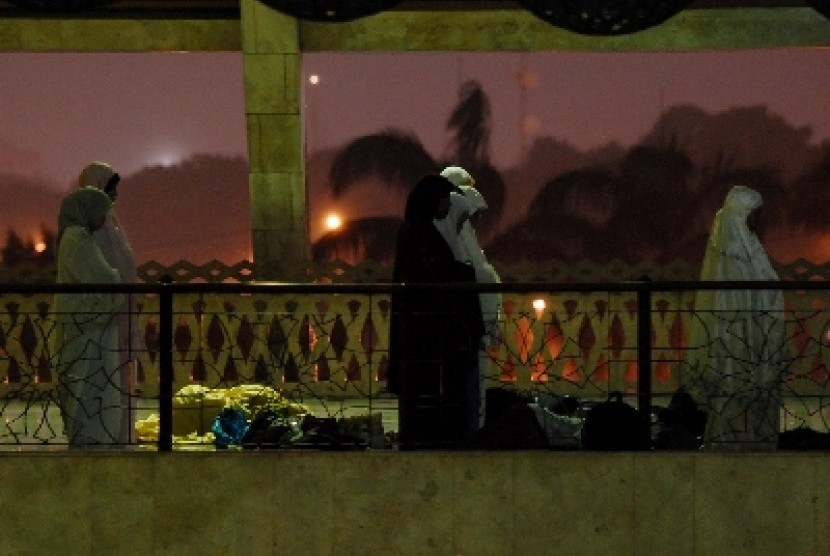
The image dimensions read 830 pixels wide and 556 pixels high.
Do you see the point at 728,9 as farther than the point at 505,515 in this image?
Yes

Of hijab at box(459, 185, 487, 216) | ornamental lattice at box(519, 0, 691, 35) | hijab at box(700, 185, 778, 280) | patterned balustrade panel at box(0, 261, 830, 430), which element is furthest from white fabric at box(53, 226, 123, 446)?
patterned balustrade panel at box(0, 261, 830, 430)

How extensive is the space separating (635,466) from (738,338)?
1.01 metres

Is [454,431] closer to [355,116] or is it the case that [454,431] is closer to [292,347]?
[292,347]

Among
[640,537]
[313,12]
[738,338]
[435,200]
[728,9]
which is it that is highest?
[728,9]

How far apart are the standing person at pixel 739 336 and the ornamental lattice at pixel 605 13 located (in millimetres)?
1749

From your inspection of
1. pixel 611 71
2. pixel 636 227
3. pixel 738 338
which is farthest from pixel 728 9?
pixel 738 338

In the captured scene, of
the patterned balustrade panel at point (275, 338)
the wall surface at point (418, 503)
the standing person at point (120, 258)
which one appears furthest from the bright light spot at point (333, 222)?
the wall surface at point (418, 503)

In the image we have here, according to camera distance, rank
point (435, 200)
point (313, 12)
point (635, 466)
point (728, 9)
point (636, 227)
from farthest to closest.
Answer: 1. point (636, 227)
2. point (728, 9)
3. point (435, 200)
4. point (635, 466)
5. point (313, 12)

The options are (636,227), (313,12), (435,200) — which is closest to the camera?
(313,12)

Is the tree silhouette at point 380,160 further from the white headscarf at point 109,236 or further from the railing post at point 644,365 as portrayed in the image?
the railing post at point 644,365

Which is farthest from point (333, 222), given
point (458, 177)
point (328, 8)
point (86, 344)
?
point (328, 8)

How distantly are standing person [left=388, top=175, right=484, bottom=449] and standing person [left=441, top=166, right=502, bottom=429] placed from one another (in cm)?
16

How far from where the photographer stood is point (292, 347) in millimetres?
13156

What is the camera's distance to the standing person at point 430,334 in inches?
327
